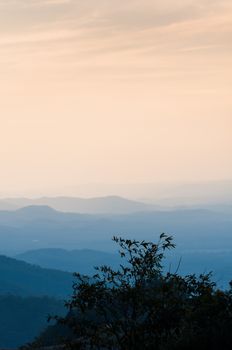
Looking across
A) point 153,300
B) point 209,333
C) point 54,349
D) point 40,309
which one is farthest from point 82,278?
point 40,309

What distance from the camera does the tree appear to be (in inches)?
1160

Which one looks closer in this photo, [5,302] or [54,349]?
[54,349]

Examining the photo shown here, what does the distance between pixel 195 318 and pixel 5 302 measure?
171 metres

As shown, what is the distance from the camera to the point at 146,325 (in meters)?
29.4

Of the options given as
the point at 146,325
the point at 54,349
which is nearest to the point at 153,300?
the point at 146,325

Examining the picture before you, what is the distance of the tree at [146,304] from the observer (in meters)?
29.5

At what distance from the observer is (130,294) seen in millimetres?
29953

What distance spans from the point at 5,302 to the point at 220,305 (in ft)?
559

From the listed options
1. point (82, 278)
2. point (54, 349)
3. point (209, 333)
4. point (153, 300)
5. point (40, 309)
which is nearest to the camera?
point (209, 333)

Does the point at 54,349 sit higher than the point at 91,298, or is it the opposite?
the point at 91,298

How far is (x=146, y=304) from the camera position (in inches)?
1165

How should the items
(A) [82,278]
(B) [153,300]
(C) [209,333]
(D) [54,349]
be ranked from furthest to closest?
(D) [54,349], (A) [82,278], (B) [153,300], (C) [209,333]

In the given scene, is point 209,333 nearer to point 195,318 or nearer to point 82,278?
point 195,318

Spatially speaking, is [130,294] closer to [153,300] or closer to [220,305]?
[153,300]
